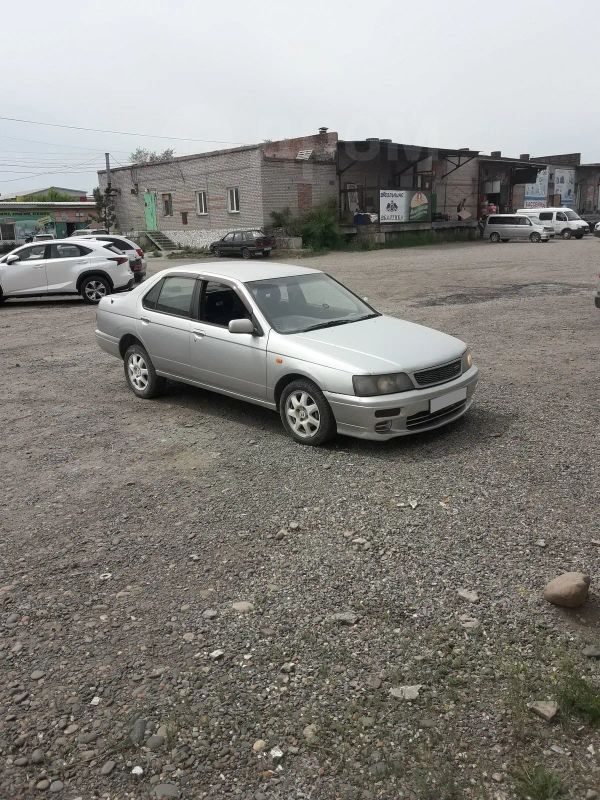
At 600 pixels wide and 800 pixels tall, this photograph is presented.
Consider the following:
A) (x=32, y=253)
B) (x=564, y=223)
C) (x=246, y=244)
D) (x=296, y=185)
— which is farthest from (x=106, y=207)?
(x=32, y=253)

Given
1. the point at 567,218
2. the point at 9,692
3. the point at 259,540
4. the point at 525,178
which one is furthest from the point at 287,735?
the point at 525,178

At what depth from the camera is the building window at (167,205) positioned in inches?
1701

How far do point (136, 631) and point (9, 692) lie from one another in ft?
2.01

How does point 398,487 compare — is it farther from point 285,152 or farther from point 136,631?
point 285,152

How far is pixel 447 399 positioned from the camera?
5.66 metres

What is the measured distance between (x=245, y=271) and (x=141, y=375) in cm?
171

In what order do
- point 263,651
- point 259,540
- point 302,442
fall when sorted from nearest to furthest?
1. point 263,651
2. point 259,540
3. point 302,442

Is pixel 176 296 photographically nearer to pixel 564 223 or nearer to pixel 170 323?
pixel 170 323

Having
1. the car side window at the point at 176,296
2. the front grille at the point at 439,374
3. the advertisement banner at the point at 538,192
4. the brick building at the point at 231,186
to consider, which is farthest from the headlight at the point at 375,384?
the advertisement banner at the point at 538,192

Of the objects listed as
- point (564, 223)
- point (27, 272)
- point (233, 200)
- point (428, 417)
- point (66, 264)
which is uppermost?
point (233, 200)

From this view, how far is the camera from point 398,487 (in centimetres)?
477

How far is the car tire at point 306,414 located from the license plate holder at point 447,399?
0.81 m

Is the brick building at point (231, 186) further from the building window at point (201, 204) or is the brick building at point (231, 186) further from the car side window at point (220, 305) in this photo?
the car side window at point (220, 305)

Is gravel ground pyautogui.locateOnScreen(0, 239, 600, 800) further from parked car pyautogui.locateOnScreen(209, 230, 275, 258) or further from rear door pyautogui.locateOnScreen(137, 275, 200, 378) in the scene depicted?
parked car pyautogui.locateOnScreen(209, 230, 275, 258)
